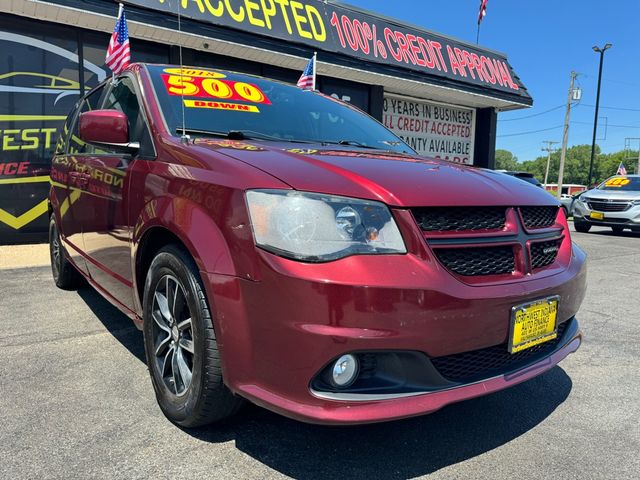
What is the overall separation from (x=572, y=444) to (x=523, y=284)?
83cm

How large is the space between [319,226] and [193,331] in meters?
0.71

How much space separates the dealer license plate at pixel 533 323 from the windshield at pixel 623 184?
11.4 metres

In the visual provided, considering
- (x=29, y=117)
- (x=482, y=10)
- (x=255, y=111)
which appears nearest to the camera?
(x=255, y=111)

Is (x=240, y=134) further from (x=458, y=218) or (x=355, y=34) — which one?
(x=355, y=34)

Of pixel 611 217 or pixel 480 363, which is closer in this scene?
pixel 480 363

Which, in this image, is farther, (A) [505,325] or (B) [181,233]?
(B) [181,233]

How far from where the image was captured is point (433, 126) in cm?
1502

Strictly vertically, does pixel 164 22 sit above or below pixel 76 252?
above

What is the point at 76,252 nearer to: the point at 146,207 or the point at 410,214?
the point at 146,207

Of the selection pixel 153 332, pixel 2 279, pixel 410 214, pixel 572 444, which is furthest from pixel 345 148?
pixel 2 279

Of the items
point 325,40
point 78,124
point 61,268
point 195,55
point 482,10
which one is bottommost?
point 61,268

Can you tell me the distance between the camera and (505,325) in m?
1.89

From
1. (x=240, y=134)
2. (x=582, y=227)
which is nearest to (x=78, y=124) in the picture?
(x=240, y=134)

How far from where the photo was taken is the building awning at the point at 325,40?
25.4 feet
